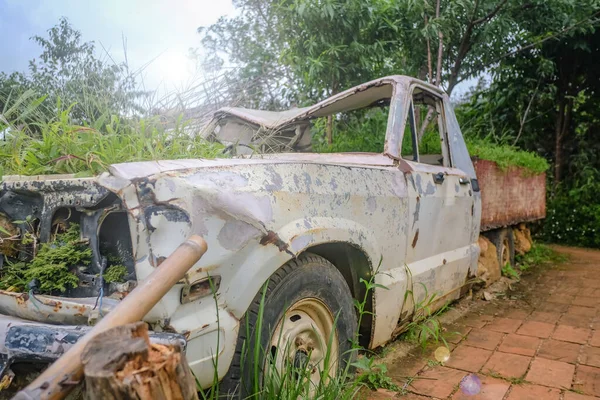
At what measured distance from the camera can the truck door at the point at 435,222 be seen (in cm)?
274

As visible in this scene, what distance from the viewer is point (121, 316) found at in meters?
1.12

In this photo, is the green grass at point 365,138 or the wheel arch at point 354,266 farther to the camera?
the green grass at point 365,138

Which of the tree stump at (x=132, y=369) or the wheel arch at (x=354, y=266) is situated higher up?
the tree stump at (x=132, y=369)

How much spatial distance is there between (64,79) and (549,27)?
6696 mm

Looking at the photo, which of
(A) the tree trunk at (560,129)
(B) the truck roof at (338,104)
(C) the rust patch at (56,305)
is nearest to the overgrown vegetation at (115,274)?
(C) the rust patch at (56,305)

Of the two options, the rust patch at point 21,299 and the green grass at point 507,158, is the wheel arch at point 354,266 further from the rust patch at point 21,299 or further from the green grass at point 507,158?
the green grass at point 507,158

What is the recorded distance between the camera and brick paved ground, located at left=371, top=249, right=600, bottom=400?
2467 mm

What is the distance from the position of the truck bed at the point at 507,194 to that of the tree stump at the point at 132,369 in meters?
3.60

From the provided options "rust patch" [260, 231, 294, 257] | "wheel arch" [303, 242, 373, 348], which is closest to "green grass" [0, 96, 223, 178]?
"rust patch" [260, 231, 294, 257]

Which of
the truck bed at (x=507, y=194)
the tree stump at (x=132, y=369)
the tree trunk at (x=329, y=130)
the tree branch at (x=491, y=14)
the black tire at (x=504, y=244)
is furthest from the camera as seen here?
the tree branch at (x=491, y=14)

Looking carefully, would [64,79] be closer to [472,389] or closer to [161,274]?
[161,274]

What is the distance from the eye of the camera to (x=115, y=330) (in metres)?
1.02

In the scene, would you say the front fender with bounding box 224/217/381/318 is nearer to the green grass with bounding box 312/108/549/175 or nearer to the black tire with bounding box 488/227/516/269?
the green grass with bounding box 312/108/549/175

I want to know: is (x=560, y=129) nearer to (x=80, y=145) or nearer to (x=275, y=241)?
(x=275, y=241)
